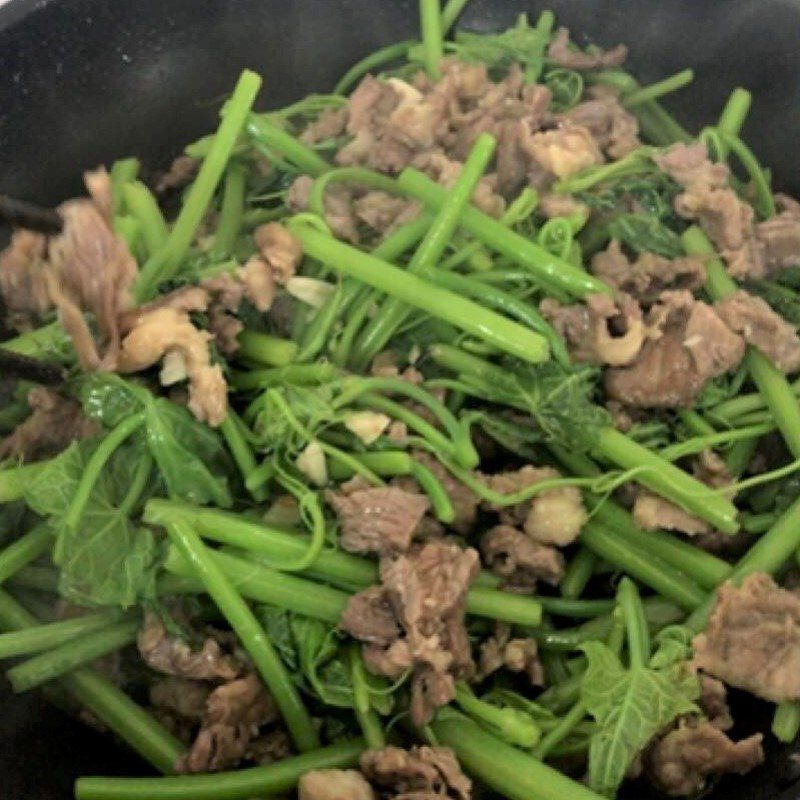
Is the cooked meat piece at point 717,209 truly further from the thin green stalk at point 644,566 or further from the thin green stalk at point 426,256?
the thin green stalk at point 644,566

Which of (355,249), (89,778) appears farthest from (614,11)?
(89,778)

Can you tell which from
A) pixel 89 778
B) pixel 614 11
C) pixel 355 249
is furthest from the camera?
pixel 614 11

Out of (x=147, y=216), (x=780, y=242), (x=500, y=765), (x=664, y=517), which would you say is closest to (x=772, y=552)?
(x=664, y=517)

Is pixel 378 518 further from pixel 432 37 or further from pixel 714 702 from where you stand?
pixel 432 37

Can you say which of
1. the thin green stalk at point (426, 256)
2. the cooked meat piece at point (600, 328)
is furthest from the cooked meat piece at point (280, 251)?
the cooked meat piece at point (600, 328)

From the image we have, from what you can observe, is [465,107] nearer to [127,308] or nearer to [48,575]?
[127,308]

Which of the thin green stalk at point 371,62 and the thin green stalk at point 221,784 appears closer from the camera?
the thin green stalk at point 221,784
